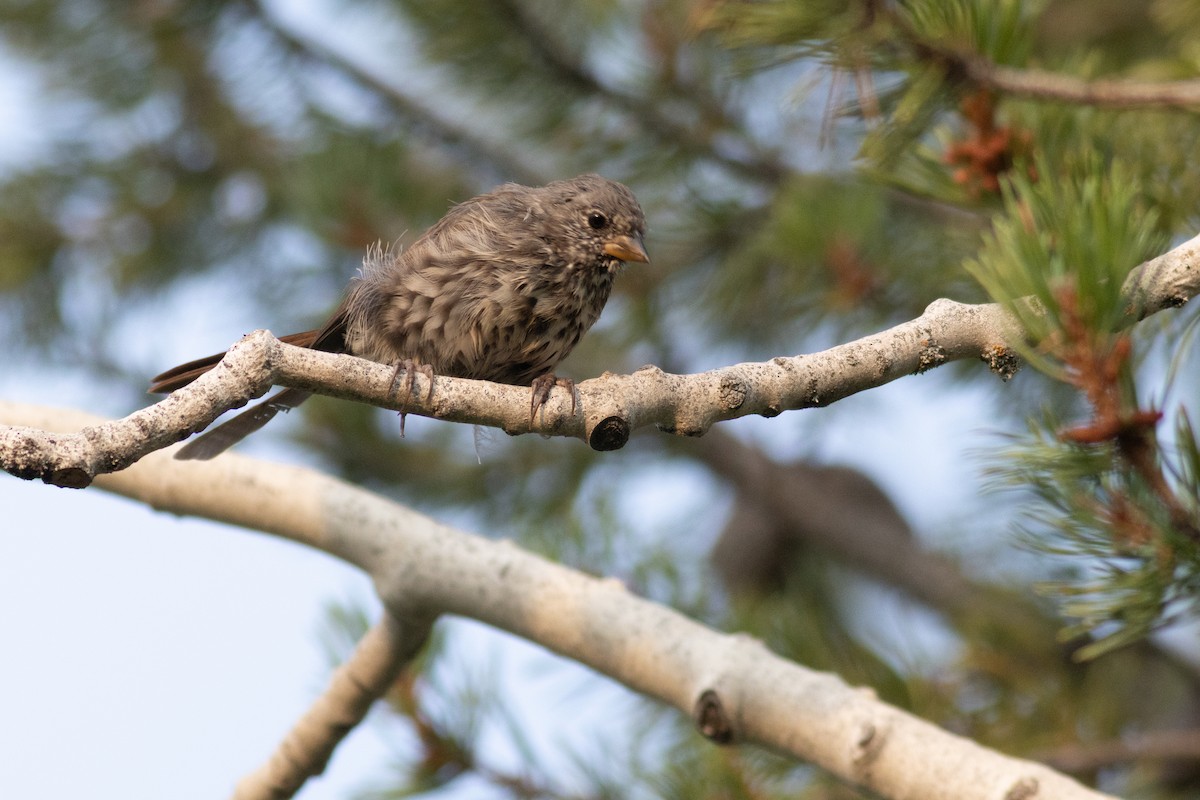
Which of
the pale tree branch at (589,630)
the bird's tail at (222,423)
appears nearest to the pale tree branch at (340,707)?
the pale tree branch at (589,630)

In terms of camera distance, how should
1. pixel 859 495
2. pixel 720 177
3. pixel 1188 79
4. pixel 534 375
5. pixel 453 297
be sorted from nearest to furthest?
pixel 1188 79, pixel 453 297, pixel 534 375, pixel 720 177, pixel 859 495

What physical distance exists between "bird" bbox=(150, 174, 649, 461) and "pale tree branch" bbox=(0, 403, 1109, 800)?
18cm

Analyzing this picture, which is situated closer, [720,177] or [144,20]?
[720,177]

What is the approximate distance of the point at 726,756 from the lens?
121 inches

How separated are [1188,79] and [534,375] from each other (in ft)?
5.36

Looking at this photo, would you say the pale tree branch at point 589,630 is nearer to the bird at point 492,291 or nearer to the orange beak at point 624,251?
the bird at point 492,291

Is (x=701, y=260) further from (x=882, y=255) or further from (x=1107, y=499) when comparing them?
(x=1107, y=499)

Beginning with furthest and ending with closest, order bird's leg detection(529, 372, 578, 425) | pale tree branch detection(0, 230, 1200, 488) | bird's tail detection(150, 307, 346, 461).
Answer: bird's tail detection(150, 307, 346, 461) → bird's leg detection(529, 372, 578, 425) → pale tree branch detection(0, 230, 1200, 488)

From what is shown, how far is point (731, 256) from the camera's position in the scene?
14.1 feet

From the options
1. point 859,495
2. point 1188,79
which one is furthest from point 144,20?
point 1188,79

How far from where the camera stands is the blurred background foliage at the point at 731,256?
8.41 feet

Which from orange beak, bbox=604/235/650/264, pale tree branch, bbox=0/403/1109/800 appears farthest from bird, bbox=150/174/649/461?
pale tree branch, bbox=0/403/1109/800

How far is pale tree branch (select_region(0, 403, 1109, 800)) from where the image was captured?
2268 mm

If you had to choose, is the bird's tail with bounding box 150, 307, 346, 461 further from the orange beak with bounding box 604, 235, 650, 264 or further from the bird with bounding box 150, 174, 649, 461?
the orange beak with bounding box 604, 235, 650, 264
